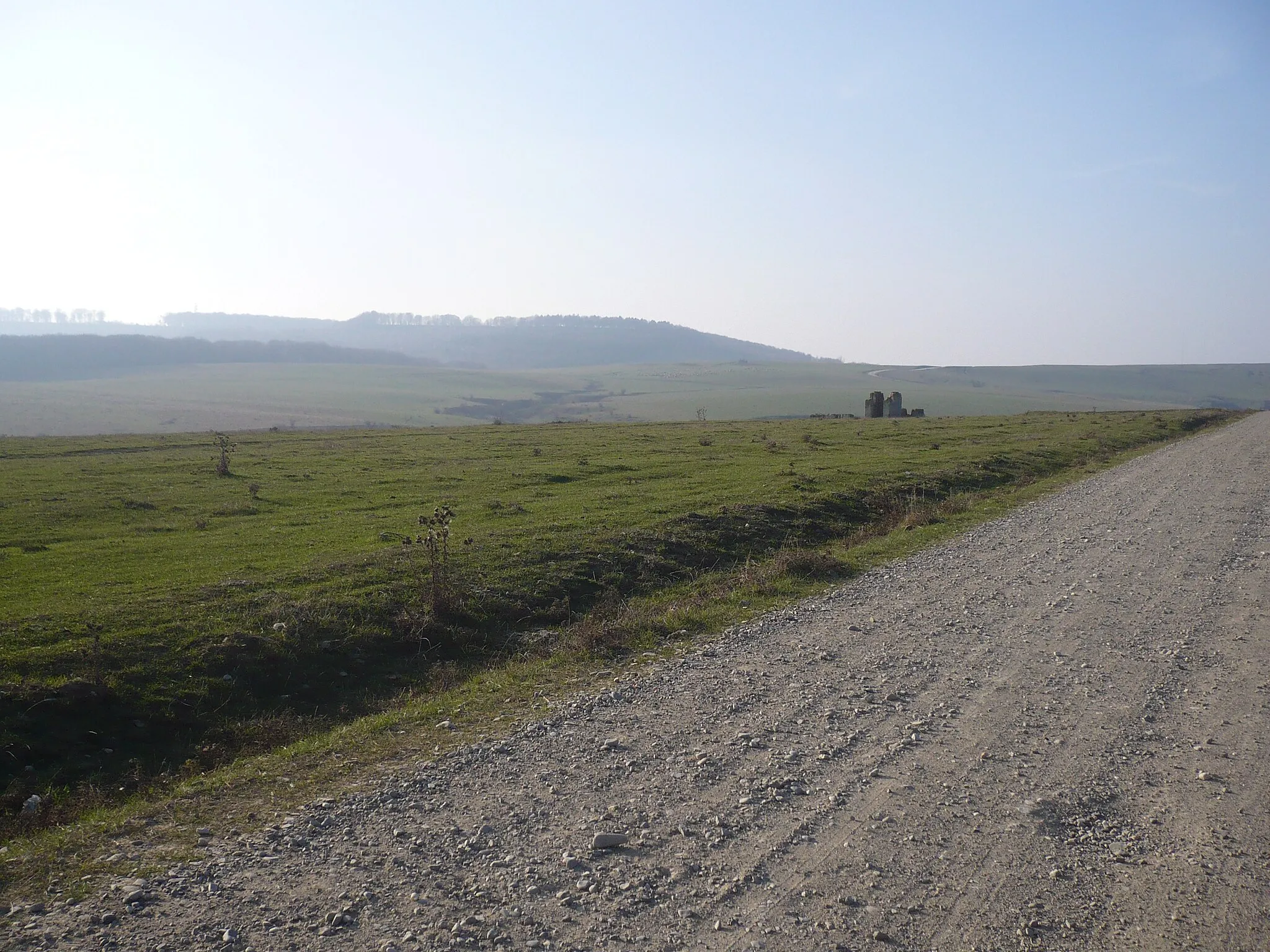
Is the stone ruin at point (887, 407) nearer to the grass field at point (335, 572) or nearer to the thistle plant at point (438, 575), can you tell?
the grass field at point (335, 572)

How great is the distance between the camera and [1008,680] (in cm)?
918

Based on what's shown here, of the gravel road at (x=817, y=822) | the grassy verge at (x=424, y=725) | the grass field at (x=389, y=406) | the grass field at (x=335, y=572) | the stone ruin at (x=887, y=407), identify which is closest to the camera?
the gravel road at (x=817, y=822)

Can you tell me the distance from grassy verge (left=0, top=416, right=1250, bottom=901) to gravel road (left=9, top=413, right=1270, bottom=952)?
1.28 ft

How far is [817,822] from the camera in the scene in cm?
625

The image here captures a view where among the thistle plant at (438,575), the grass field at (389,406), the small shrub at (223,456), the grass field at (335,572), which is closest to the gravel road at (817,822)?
the grass field at (335,572)

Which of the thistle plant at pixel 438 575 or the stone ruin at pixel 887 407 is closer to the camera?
the thistle plant at pixel 438 575

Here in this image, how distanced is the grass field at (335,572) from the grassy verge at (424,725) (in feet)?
0.50

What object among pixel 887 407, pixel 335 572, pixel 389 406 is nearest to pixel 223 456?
pixel 335 572

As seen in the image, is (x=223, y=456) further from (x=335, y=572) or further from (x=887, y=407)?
(x=887, y=407)

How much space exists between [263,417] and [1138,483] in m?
142

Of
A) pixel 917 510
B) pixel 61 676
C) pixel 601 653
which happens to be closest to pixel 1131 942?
pixel 601 653

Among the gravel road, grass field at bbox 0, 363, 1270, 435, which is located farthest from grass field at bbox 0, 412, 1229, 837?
grass field at bbox 0, 363, 1270, 435

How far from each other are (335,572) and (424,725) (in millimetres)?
6876

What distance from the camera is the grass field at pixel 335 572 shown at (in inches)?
374
